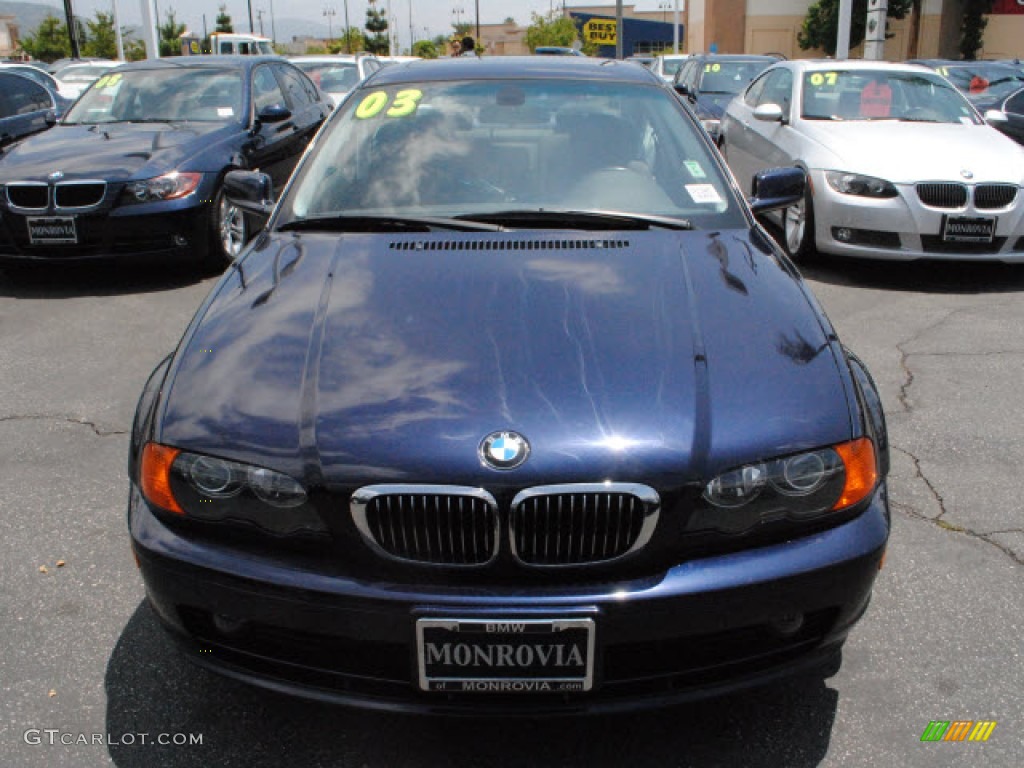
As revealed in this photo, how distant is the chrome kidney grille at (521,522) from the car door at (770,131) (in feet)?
20.3

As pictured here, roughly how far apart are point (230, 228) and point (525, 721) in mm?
5733

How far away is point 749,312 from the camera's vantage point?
261 centimetres

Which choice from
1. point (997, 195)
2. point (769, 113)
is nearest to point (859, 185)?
point (997, 195)

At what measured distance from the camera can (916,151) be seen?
7.11 meters

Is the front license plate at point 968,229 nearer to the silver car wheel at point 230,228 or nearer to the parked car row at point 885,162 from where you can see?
the parked car row at point 885,162

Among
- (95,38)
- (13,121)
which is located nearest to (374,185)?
(13,121)

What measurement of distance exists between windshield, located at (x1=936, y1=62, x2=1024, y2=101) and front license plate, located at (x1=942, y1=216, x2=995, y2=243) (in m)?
8.24

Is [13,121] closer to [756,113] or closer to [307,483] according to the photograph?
[756,113]

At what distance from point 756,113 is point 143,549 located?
22.5ft

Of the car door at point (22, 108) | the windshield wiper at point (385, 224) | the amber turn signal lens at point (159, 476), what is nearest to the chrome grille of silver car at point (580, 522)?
the amber turn signal lens at point (159, 476)

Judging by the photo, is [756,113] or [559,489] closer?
[559,489]

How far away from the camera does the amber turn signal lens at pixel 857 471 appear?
2227mm

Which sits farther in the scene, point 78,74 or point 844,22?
point 844,22

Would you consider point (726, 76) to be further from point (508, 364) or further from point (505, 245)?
point (508, 364)
